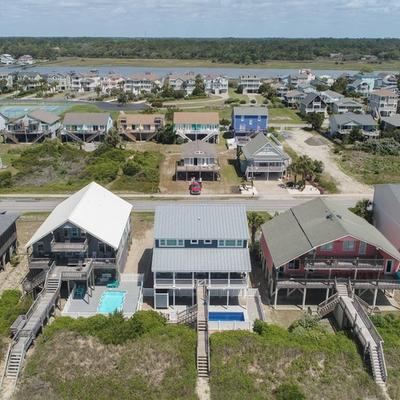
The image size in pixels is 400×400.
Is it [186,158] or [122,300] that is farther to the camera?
[186,158]

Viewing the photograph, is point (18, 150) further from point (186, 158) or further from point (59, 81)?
point (59, 81)

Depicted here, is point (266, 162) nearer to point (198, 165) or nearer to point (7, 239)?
point (198, 165)

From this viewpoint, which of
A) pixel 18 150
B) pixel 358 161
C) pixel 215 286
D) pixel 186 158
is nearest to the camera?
pixel 215 286

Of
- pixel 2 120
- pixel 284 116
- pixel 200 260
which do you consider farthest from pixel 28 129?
pixel 200 260

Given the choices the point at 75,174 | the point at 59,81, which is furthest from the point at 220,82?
the point at 75,174

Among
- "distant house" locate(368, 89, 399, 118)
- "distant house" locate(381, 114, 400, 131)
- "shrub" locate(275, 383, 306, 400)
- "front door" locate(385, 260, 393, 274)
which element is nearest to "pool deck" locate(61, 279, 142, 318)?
"shrub" locate(275, 383, 306, 400)

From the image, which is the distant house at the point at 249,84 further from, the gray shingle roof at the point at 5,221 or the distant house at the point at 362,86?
the gray shingle roof at the point at 5,221
